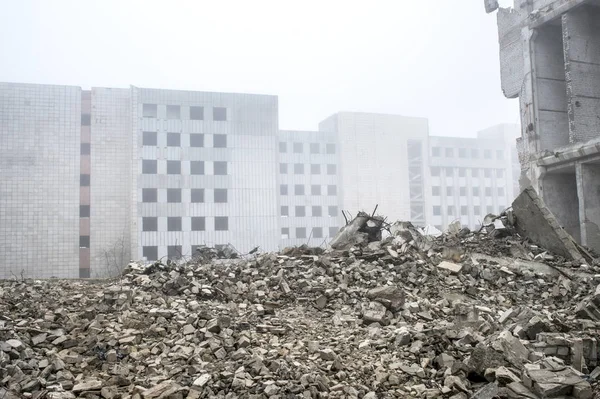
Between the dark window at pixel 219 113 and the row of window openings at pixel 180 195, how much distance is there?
538 cm

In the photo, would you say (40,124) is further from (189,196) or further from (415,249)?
(415,249)

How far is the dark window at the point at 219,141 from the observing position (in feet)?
107

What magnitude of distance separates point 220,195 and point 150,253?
20.7 feet

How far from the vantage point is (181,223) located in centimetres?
3086

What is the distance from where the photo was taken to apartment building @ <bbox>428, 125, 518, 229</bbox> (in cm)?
5084

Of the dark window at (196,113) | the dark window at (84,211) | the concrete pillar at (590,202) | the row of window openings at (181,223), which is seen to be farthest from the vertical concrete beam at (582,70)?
the dark window at (84,211)

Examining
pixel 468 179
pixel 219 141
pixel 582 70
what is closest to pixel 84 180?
pixel 219 141

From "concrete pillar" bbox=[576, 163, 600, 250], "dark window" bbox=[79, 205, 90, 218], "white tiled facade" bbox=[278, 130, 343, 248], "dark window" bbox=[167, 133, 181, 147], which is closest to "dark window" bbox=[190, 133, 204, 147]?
"dark window" bbox=[167, 133, 181, 147]

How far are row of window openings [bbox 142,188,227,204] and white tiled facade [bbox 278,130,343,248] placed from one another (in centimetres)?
1086

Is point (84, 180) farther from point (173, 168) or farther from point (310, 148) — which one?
point (310, 148)

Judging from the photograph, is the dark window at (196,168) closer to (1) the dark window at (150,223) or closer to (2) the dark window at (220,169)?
(2) the dark window at (220,169)

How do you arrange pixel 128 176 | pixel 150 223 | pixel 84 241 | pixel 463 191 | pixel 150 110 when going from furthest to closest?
pixel 463 191, pixel 150 110, pixel 128 176, pixel 150 223, pixel 84 241

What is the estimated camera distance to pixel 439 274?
28.2ft

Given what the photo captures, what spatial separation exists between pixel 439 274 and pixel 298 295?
2.93 meters
